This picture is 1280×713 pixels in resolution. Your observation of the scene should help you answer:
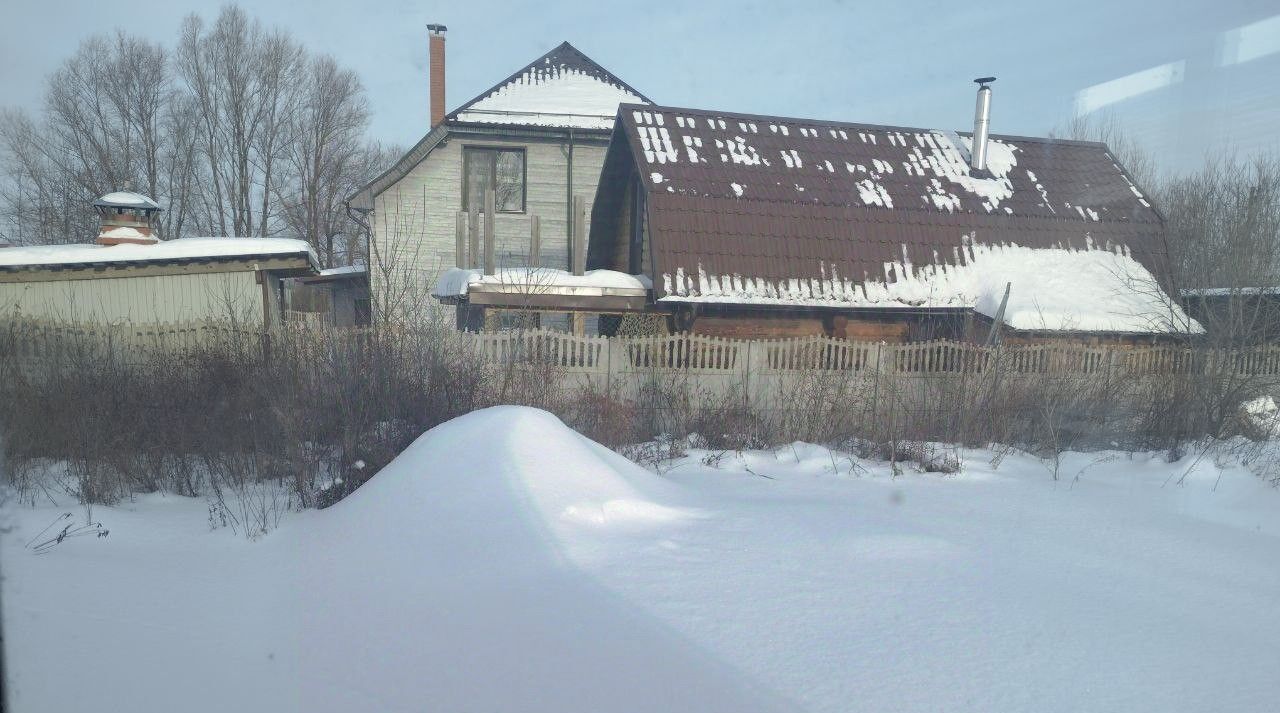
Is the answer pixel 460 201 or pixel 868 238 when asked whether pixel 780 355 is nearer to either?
pixel 868 238

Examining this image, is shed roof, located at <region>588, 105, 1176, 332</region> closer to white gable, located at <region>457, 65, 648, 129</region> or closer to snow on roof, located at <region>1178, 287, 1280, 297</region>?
snow on roof, located at <region>1178, 287, 1280, 297</region>

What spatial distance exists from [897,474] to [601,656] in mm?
5035

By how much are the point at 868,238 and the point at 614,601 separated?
35.1 feet

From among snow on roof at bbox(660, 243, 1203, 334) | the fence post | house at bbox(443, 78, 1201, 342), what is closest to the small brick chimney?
house at bbox(443, 78, 1201, 342)

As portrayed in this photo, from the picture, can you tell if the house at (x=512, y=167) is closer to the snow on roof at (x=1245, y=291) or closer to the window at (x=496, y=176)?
the window at (x=496, y=176)

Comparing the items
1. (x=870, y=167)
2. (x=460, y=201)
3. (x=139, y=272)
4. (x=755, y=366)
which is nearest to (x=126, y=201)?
(x=139, y=272)

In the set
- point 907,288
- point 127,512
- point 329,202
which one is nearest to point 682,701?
point 127,512

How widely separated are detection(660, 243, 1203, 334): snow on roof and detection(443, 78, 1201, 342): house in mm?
29

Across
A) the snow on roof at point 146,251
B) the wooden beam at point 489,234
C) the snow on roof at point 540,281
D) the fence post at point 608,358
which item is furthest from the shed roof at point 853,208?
the snow on roof at point 146,251

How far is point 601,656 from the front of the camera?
3102 millimetres

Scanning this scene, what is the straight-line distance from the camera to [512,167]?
18.7m

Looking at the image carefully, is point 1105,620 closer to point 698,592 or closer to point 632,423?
point 698,592

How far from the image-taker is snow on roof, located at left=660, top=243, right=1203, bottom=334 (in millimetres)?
11664

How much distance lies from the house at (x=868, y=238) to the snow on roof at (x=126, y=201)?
572cm
